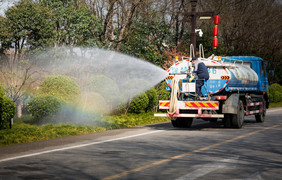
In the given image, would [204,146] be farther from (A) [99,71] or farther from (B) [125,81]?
(A) [99,71]

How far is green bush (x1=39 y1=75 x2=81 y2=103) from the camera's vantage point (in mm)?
17875

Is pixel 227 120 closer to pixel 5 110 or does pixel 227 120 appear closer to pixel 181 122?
pixel 181 122

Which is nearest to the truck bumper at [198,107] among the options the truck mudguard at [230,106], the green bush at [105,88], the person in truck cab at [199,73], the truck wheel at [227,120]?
the person in truck cab at [199,73]

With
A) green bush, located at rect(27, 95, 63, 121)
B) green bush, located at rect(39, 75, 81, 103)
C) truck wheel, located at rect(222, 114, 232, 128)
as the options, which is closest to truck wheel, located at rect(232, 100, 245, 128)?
truck wheel, located at rect(222, 114, 232, 128)

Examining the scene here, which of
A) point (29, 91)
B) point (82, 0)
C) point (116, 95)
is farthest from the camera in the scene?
point (82, 0)

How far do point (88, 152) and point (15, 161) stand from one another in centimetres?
182

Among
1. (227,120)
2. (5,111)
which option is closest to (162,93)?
(227,120)

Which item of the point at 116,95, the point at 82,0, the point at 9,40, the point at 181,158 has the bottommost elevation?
the point at 181,158

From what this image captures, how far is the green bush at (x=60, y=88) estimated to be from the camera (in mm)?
17875

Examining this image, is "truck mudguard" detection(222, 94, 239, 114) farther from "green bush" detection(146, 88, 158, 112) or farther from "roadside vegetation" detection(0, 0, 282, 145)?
"green bush" detection(146, 88, 158, 112)

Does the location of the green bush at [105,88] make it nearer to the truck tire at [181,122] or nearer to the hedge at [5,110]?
the truck tire at [181,122]

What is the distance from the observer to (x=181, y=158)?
9914 millimetres

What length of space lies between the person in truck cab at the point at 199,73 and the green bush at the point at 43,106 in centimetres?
486

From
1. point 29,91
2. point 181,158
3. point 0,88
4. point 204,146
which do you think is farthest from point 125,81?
Answer: point 181,158
